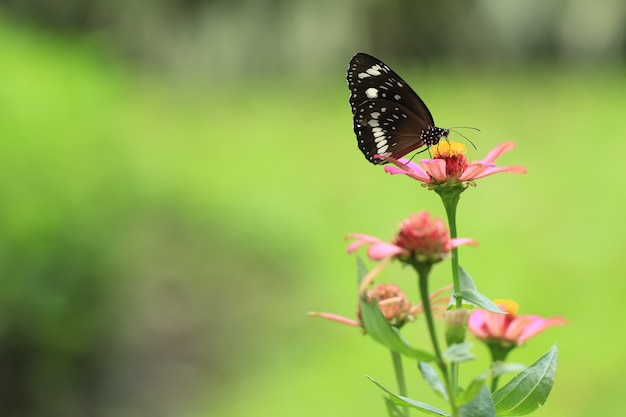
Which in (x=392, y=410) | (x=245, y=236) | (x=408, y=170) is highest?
(x=408, y=170)

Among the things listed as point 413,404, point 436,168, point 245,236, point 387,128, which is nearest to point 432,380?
point 413,404

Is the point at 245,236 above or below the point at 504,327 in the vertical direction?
below

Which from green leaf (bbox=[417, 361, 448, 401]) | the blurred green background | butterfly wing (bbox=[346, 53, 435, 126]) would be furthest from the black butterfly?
the blurred green background

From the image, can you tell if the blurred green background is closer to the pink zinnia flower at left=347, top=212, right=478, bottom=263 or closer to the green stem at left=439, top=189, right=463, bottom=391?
the green stem at left=439, top=189, right=463, bottom=391

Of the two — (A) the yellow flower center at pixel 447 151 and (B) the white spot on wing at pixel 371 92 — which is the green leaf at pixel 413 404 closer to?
(A) the yellow flower center at pixel 447 151

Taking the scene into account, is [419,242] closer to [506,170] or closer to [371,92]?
[506,170]
